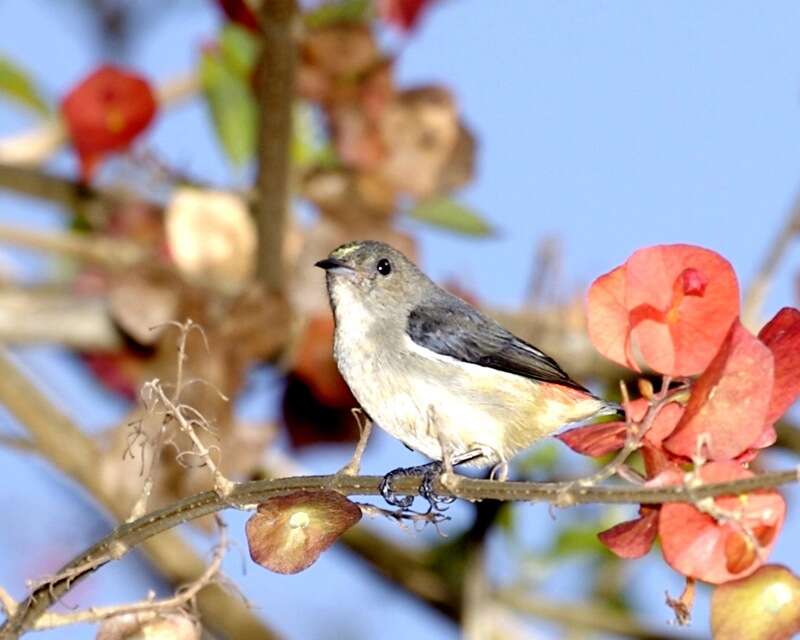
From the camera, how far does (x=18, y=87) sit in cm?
472

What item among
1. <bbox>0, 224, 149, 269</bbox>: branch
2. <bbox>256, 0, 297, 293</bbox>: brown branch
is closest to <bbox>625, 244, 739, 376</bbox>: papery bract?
<bbox>256, 0, 297, 293</bbox>: brown branch

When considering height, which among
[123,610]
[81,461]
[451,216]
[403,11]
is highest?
[403,11]

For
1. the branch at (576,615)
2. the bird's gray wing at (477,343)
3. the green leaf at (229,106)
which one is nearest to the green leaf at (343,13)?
the green leaf at (229,106)

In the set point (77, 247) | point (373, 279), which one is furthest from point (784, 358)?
point (77, 247)

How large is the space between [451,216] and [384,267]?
1.05m

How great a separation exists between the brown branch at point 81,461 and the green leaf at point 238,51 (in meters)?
1.26

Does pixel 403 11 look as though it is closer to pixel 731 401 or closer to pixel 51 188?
pixel 51 188

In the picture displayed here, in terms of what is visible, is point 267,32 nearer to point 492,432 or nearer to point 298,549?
point 492,432

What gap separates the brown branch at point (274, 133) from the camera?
140 inches

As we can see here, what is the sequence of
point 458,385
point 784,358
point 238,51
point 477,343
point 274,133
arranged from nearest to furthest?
point 784,358, point 458,385, point 477,343, point 274,133, point 238,51

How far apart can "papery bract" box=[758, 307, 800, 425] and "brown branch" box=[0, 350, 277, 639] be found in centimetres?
217

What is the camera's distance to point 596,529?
4.39 m

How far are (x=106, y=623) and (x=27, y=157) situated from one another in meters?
3.34

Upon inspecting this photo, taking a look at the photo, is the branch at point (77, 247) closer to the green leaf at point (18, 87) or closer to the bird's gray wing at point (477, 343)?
the green leaf at point (18, 87)
